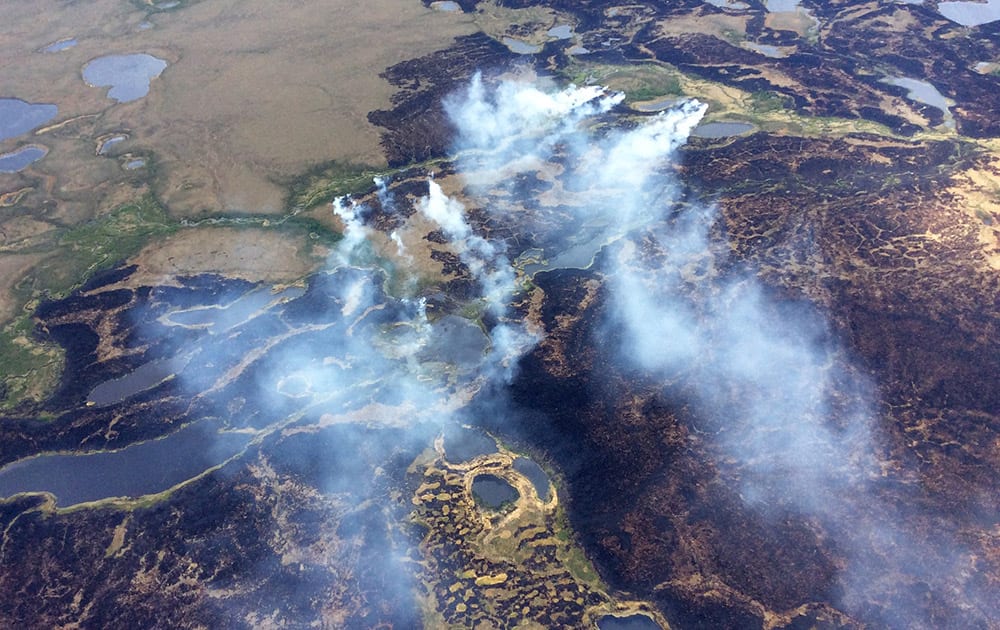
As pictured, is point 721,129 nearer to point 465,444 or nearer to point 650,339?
point 650,339

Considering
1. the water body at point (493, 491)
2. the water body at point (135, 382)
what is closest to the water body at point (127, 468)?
the water body at point (135, 382)

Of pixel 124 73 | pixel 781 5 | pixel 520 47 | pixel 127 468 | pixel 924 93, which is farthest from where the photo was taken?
pixel 781 5

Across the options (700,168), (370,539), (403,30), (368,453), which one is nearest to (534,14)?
(403,30)

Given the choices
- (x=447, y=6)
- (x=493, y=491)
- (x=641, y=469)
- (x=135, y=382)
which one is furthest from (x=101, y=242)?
(x=447, y=6)

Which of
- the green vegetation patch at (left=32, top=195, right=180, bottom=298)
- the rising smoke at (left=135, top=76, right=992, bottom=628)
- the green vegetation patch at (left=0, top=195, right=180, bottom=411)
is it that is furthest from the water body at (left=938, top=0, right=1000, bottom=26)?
the green vegetation patch at (left=0, top=195, right=180, bottom=411)

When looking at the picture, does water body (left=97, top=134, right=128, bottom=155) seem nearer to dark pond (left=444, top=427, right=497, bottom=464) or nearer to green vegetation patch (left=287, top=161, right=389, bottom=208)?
green vegetation patch (left=287, top=161, right=389, bottom=208)

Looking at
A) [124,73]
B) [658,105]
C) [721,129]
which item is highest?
[658,105]
